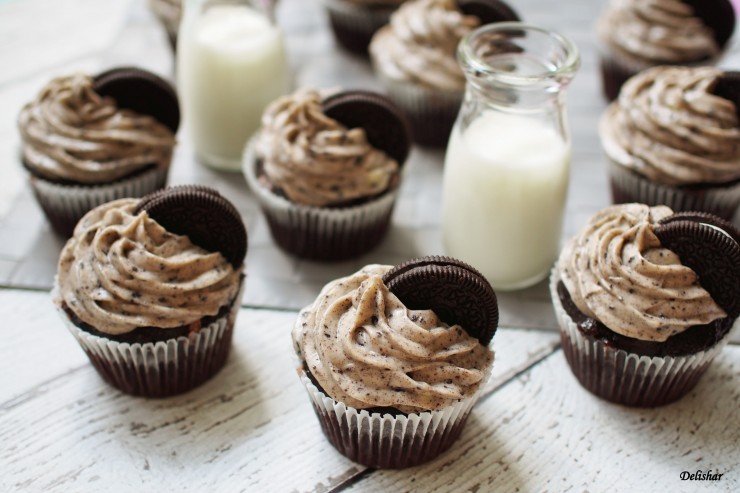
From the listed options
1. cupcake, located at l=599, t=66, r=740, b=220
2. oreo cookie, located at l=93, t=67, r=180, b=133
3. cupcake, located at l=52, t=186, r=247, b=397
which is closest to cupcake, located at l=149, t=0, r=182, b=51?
oreo cookie, located at l=93, t=67, r=180, b=133

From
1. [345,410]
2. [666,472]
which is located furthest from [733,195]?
[345,410]

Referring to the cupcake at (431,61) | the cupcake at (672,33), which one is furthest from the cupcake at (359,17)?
the cupcake at (672,33)

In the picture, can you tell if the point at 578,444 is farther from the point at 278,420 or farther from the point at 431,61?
the point at 431,61

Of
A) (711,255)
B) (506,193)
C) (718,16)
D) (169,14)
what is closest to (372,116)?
(506,193)

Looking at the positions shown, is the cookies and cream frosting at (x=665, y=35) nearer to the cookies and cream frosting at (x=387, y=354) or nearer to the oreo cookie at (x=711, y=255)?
the oreo cookie at (x=711, y=255)

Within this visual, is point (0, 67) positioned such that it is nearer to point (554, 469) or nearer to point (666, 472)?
point (554, 469)
